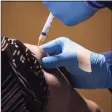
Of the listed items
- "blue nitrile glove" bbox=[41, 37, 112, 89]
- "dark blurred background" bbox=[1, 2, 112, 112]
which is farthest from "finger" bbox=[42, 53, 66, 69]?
"dark blurred background" bbox=[1, 2, 112, 112]

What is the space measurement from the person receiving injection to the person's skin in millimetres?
35

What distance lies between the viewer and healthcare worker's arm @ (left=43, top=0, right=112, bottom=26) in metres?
0.94

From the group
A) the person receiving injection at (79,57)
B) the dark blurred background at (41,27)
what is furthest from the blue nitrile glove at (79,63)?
the dark blurred background at (41,27)

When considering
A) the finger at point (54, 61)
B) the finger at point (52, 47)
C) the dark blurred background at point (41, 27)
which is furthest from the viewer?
the dark blurred background at point (41, 27)

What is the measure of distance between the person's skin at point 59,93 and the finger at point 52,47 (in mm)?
58

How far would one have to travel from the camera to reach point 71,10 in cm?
98

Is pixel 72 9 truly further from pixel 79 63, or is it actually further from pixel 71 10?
pixel 79 63

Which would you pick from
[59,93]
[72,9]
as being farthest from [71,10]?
[59,93]

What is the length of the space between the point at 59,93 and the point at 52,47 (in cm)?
19

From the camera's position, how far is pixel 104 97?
2021 millimetres

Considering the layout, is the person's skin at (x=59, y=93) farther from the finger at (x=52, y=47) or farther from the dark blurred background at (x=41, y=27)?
the dark blurred background at (x=41, y=27)

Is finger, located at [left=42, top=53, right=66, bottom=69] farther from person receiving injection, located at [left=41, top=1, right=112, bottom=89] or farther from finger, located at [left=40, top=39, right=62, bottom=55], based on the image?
finger, located at [left=40, top=39, right=62, bottom=55]

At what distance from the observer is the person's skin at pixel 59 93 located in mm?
910

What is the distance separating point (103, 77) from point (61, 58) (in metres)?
0.18
